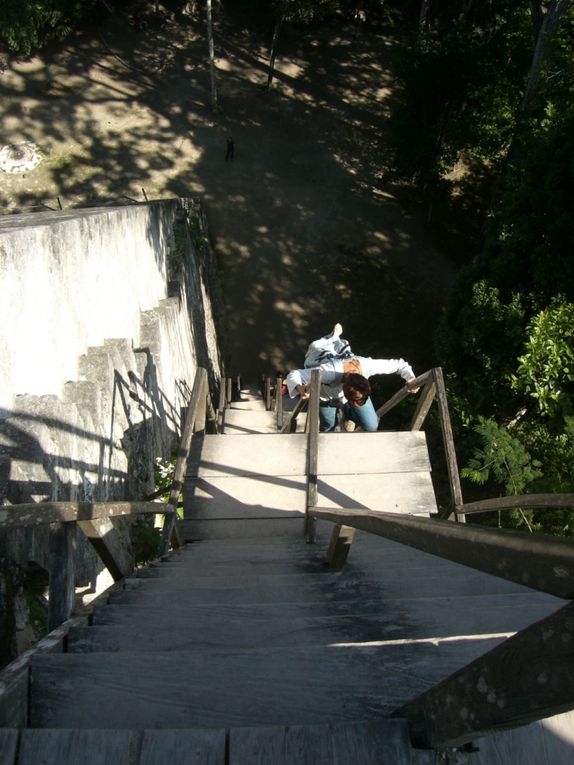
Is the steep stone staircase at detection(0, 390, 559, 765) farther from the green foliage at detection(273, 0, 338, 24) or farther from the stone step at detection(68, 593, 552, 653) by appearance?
the green foliage at detection(273, 0, 338, 24)

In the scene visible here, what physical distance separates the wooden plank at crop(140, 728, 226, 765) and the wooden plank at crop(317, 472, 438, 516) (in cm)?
324

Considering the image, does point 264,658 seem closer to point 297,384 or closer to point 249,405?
point 297,384

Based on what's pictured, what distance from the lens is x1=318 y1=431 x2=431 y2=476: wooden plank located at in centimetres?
478

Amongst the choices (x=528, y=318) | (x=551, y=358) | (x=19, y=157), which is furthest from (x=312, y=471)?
(x=19, y=157)

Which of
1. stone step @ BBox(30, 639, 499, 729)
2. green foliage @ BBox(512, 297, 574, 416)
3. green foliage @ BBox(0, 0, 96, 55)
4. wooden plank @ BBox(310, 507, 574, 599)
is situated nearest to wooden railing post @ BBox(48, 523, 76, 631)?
stone step @ BBox(30, 639, 499, 729)

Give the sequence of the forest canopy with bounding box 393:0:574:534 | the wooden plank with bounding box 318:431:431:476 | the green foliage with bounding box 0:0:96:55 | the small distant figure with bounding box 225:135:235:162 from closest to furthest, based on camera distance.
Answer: the wooden plank with bounding box 318:431:431:476
the forest canopy with bounding box 393:0:574:534
the green foliage with bounding box 0:0:96:55
the small distant figure with bounding box 225:135:235:162

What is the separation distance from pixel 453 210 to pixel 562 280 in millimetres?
9821

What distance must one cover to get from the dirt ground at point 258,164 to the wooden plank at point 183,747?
12442mm

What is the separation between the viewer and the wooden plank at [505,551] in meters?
0.81

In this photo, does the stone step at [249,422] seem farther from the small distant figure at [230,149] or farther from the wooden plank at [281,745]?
the small distant figure at [230,149]

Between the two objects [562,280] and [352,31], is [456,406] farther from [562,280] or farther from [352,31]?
[352,31]

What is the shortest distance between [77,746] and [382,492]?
11.7 ft

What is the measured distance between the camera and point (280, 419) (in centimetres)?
886

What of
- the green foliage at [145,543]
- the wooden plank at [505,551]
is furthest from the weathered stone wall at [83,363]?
the wooden plank at [505,551]
